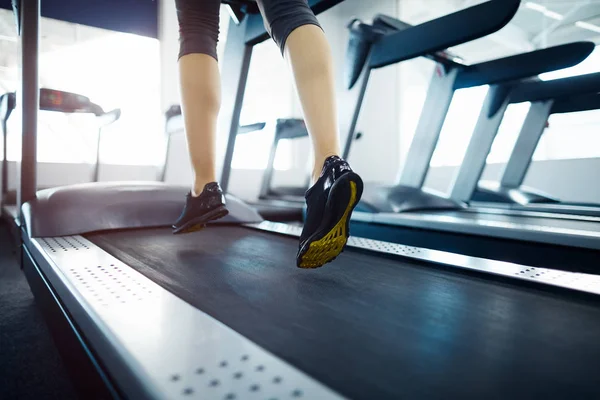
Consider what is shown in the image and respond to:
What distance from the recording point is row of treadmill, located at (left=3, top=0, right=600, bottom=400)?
447 mm

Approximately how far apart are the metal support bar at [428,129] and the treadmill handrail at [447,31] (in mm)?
716

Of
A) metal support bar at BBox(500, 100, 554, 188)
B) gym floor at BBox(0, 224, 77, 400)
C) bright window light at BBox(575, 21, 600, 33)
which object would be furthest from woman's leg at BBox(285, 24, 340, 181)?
bright window light at BBox(575, 21, 600, 33)

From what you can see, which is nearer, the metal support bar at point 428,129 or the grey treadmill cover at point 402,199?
the grey treadmill cover at point 402,199

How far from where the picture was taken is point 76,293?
2.41 feet

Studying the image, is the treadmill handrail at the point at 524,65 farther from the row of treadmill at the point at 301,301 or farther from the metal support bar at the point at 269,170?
the metal support bar at the point at 269,170

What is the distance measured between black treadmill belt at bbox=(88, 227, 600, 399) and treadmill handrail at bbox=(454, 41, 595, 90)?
1.88m

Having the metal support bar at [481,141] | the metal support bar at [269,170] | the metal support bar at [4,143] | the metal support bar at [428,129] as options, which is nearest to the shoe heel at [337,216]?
the metal support bar at [428,129]

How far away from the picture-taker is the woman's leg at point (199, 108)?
1.25 m

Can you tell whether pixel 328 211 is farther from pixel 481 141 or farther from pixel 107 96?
pixel 107 96

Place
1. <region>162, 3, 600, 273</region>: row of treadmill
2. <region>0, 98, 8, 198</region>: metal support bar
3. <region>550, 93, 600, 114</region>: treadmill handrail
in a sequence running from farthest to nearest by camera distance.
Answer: <region>550, 93, 600, 114</region>: treadmill handrail
<region>0, 98, 8, 198</region>: metal support bar
<region>162, 3, 600, 273</region>: row of treadmill

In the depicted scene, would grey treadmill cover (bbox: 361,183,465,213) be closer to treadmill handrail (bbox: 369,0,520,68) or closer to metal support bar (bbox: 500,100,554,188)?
treadmill handrail (bbox: 369,0,520,68)

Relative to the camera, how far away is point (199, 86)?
1.27 m

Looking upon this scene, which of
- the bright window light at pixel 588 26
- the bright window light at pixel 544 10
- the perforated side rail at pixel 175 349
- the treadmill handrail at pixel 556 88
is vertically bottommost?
the perforated side rail at pixel 175 349

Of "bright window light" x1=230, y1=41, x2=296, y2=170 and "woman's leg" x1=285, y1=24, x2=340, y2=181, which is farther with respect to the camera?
"bright window light" x1=230, y1=41, x2=296, y2=170
